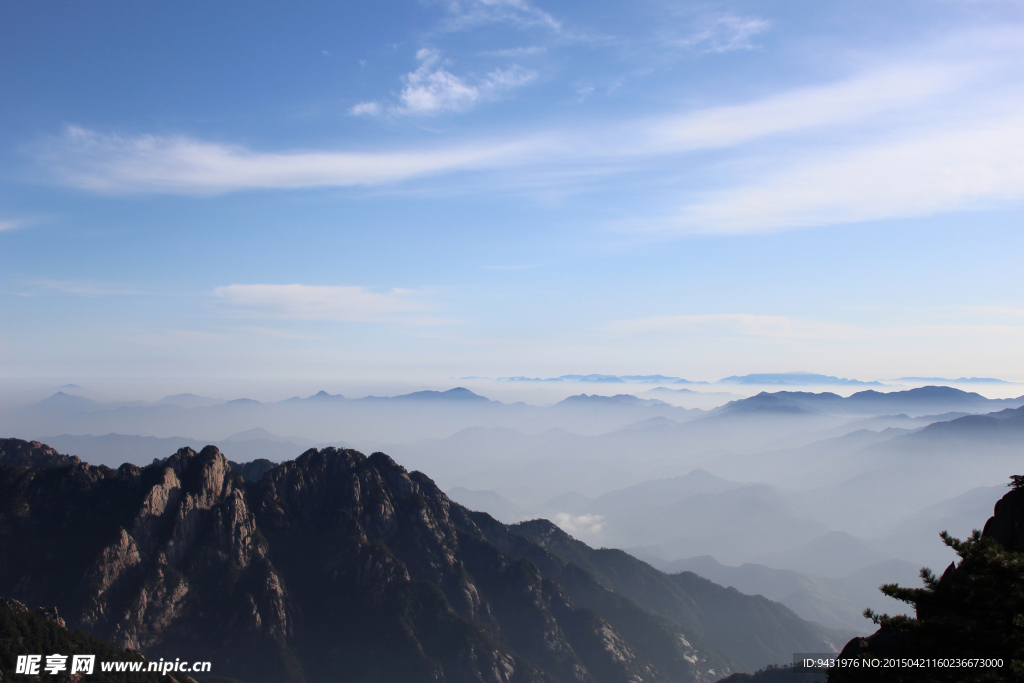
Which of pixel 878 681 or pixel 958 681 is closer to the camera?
pixel 958 681

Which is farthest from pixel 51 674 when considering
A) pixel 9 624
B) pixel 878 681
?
pixel 878 681

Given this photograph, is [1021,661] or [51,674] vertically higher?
[1021,661]

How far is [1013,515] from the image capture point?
2195 inches

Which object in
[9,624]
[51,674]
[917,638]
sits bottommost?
[51,674]

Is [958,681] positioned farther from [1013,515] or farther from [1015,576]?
[1013,515]

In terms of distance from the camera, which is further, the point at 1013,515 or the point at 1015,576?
the point at 1013,515

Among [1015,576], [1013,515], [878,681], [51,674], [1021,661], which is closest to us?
[1021,661]

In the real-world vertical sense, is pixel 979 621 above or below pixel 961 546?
below

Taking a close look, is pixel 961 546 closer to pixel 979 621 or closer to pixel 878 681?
pixel 979 621

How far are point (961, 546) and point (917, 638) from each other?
241 inches

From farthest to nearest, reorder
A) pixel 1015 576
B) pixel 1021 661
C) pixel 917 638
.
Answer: pixel 917 638 → pixel 1015 576 → pixel 1021 661

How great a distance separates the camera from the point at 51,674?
19312 cm

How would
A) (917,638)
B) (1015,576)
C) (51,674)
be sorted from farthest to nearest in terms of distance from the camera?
(51,674)
(917,638)
(1015,576)

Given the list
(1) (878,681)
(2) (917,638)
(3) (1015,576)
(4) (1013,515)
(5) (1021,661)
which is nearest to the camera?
(5) (1021,661)
